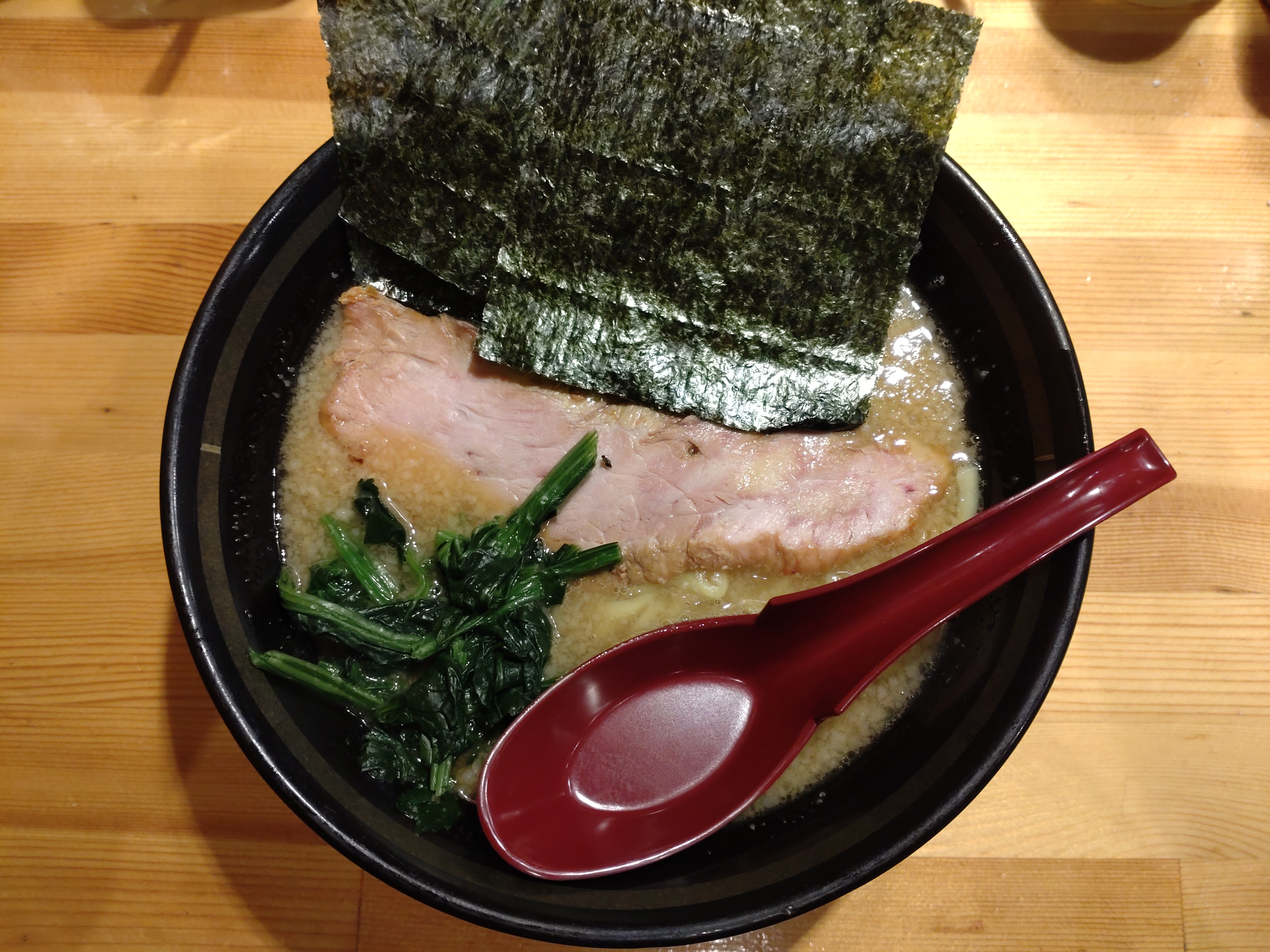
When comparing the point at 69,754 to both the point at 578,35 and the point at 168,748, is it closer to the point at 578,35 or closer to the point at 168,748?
the point at 168,748

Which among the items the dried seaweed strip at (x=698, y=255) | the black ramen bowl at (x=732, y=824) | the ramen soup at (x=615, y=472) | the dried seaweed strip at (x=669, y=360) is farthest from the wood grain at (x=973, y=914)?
the dried seaweed strip at (x=698, y=255)

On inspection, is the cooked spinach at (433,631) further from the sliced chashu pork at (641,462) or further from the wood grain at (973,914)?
the wood grain at (973,914)

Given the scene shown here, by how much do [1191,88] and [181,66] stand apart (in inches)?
75.8

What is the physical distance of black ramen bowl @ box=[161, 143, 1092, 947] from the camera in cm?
91

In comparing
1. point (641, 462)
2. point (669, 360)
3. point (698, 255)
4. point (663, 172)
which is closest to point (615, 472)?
point (641, 462)

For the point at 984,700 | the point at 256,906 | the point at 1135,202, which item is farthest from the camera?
the point at 1135,202

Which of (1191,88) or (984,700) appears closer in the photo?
(984,700)

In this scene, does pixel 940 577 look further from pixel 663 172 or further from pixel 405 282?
pixel 405 282

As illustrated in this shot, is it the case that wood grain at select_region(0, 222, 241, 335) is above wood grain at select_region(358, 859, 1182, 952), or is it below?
above

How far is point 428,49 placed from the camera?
1090 mm

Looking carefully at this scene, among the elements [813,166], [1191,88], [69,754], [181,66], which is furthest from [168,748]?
[1191,88]

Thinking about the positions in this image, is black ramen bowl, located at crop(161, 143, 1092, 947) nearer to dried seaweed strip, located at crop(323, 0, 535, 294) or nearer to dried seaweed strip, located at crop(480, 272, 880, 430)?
dried seaweed strip, located at crop(323, 0, 535, 294)

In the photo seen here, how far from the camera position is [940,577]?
1.00 metres

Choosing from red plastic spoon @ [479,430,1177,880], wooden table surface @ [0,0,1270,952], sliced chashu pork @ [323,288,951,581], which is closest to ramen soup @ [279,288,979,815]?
sliced chashu pork @ [323,288,951,581]
